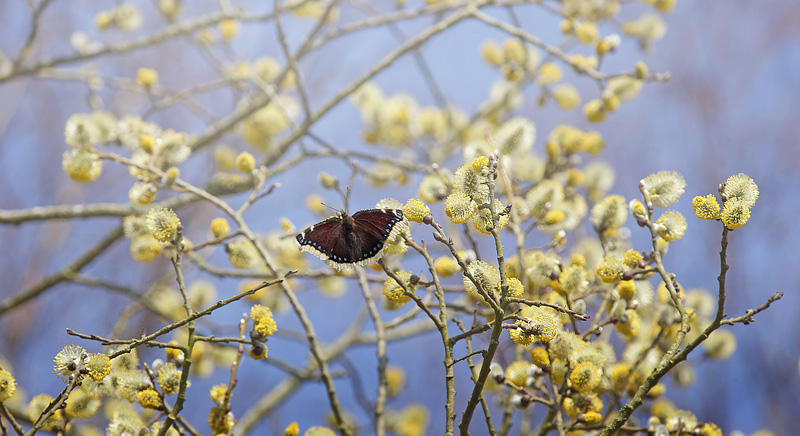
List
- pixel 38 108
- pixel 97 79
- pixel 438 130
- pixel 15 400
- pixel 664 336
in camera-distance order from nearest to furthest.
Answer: pixel 664 336 < pixel 15 400 < pixel 97 79 < pixel 438 130 < pixel 38 108

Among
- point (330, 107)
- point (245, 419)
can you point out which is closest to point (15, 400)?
point (245, 419)

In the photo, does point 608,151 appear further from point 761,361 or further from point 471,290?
point 471,290

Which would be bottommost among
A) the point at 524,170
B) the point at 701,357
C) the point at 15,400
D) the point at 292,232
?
the point at 15,400

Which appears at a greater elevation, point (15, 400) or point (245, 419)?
point (245, 419)

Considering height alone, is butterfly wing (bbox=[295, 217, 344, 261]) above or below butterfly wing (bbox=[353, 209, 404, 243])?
below

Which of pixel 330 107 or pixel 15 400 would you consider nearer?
pixel 15 400

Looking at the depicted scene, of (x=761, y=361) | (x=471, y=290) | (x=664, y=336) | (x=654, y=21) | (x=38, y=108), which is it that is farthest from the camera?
(x=38, y=108)

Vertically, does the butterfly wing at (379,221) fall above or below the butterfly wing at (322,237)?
above
